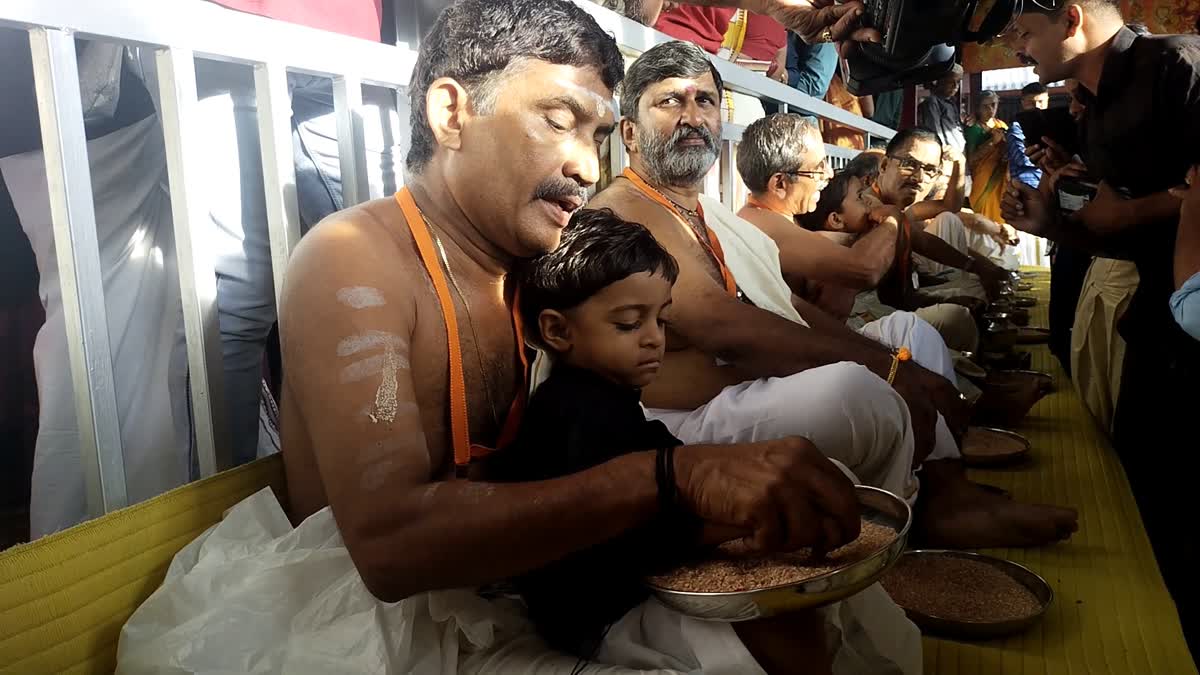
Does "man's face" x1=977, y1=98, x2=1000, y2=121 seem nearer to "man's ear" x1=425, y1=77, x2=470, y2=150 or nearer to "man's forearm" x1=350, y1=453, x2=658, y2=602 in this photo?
"man's ear" x1=425, y1=77, x2=470, y2=150

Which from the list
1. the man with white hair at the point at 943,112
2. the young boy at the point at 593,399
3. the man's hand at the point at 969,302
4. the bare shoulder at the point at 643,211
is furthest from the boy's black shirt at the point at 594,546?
the man with white hair at the point at 943,112

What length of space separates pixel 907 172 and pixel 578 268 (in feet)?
11.2

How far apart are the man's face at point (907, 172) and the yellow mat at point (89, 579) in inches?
150

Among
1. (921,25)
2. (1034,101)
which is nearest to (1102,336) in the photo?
(921,25)

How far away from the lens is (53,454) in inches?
55.1

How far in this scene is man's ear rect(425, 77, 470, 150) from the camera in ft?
4.13

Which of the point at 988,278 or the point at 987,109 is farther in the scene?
the point at 987,109

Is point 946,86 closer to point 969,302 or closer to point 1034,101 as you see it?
point 1034,101

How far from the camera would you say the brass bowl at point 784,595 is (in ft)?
3.30

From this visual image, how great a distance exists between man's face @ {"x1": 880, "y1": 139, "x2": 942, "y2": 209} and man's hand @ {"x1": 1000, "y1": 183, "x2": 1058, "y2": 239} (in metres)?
1.22

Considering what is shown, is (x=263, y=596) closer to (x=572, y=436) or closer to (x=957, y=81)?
(x=572, y=436)

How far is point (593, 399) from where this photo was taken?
1.31 meters

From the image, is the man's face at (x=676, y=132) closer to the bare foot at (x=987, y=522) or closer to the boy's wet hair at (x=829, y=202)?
the bare foot at (x=987, y=522)

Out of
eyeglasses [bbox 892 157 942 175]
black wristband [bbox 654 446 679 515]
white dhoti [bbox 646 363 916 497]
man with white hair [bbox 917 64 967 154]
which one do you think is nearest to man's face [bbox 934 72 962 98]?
man with white hair [bbox 917 64 967 154]
